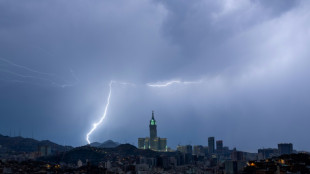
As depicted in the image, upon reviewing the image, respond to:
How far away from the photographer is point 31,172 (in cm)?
6775

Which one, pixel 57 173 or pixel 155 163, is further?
pixel 155 163

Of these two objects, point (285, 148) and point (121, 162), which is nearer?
point (121, 162)

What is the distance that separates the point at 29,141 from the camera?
161 m

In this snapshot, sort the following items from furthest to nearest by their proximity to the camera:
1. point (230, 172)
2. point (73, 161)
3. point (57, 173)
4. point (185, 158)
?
1. point (185, 158)
2. point (73, 161)
3. point (230, 172)
4. point (57, 173)

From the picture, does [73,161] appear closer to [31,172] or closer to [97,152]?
[97,152]

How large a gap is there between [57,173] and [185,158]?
265 ft

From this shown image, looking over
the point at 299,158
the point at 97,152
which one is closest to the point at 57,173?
the point at 299,158

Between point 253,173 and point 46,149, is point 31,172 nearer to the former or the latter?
point 253,173

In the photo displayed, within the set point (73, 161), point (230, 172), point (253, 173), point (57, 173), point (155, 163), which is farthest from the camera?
point (155, 163)

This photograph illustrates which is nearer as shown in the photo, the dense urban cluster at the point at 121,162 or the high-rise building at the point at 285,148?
the dense urban cluster at the point at 121,162

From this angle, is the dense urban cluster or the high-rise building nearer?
the dense urban cluster

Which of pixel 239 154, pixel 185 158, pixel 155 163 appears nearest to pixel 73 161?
pixel 155 163

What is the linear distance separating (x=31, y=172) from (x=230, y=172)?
48.2 metres

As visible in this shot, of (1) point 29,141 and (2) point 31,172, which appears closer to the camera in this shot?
(2) point 31,172
